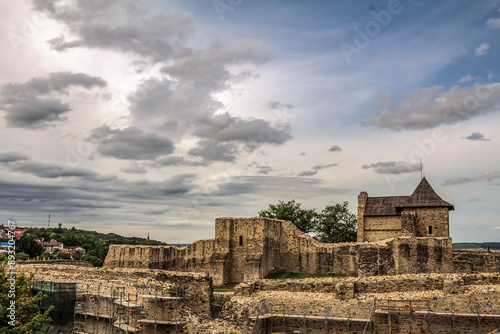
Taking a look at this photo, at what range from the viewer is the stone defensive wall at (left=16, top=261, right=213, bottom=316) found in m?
20.0

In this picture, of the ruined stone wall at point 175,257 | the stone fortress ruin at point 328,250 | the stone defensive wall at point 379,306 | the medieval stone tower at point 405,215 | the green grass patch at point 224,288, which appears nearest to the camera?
the stone defensive wall at point 379,306

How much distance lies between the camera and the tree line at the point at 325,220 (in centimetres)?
4488

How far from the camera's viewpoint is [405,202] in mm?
37656

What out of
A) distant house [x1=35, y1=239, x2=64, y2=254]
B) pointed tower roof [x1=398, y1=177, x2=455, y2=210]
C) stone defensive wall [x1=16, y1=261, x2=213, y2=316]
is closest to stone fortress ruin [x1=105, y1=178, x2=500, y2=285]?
pointed tower roof [x1=398, y1=177, x2=455, y2=210]

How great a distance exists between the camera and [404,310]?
60.3ft

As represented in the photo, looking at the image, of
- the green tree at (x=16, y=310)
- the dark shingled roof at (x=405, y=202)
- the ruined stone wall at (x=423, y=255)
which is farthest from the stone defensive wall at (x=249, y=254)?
the green tree at (x=16, y=310)

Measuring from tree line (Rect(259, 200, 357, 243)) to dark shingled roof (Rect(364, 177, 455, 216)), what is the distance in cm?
584

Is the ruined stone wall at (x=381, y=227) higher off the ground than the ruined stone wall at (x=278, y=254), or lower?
higher

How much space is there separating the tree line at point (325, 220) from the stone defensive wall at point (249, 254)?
11.8 meters

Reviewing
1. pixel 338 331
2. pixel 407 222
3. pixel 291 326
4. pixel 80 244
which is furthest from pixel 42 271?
pixel 80 244

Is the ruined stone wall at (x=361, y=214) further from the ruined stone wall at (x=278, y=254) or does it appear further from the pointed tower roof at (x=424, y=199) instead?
the ruined stone wall at (x=278, y=254)

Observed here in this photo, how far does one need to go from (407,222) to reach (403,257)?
8.05 metres

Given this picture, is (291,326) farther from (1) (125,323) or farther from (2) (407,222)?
(2) (407,222)

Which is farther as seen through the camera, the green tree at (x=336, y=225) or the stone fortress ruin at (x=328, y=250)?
the green tree at (x=336, y=225)
